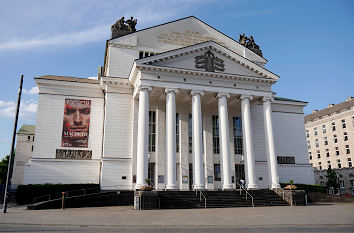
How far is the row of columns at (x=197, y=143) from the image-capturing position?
77.3 feet

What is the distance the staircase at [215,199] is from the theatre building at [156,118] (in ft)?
4.11

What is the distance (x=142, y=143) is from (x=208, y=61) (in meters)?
10.1

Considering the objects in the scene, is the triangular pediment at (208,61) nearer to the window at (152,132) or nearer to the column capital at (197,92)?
the column capital at (197,92)

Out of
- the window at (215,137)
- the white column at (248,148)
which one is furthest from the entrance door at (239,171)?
the white column at (248,148)

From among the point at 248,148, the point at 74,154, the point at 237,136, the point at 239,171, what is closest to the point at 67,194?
the point at 74,154

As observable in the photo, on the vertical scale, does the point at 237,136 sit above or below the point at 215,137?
above

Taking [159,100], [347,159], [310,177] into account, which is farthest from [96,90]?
[347,159]

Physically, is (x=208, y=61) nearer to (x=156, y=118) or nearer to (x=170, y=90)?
(x=170, y=90)

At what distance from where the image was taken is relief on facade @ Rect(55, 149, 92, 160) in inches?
1061

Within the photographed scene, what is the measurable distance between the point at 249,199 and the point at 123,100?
14.6 metres

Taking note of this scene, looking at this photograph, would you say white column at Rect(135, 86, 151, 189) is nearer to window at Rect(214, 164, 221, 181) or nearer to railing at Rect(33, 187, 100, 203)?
railing at Rect(33, 187, 100, 203)

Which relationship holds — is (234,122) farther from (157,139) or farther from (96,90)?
(96,90)

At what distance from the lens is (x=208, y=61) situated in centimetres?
2744

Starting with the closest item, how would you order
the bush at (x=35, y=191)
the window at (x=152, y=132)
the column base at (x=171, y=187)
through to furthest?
the column base at (x=171, y=187) → the bush at (x=35, y=191) → the window at (x=152, y=132)
